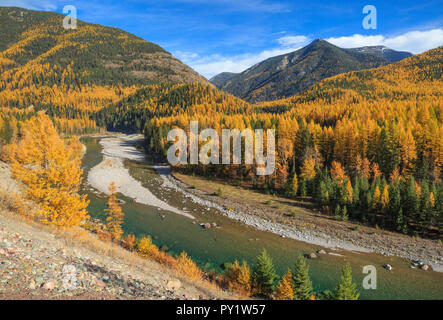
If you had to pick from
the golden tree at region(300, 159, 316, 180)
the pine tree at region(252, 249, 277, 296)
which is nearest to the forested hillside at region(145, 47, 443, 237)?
the golden tree at region(300, 159, 316, 180)

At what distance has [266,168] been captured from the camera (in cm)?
5581

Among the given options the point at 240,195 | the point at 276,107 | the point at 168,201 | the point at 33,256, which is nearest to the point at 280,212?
the point at 240,195

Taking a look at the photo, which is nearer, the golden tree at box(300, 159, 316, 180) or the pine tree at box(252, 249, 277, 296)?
the pine tree at box(252, 249, 277, 296)

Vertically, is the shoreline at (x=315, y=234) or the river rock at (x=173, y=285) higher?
the river rock at (x=173, y=285)

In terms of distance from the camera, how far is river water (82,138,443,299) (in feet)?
78.5

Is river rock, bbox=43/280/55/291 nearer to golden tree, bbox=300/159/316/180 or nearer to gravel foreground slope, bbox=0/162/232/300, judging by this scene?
gravel foreground slope, bbox=0/162/232/300

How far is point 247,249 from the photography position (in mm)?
30750

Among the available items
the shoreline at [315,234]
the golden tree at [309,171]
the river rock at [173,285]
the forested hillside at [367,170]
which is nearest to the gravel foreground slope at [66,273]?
the river rock at [173,285]

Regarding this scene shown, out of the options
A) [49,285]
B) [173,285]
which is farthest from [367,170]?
[49,285]

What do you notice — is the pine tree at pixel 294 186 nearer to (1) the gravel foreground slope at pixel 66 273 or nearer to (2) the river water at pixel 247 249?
(2) the river water at pixel 247 249

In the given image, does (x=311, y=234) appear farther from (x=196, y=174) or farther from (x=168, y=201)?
(x=196, y=174)

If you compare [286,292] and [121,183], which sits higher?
[121,183]

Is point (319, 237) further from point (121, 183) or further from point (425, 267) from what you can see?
point (121, 183)

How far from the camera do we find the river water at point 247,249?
78.5 feet
